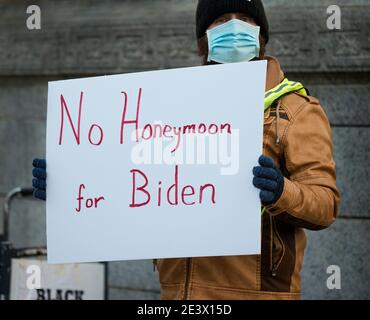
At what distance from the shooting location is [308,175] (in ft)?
8.73

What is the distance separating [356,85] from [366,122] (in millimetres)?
271

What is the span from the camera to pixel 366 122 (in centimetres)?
552

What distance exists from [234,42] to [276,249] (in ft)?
2.68

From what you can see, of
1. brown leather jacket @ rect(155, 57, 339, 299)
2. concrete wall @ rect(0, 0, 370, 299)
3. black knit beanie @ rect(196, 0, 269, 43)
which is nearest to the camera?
brown leather jacket @ rect(155, 57, 339, 299)

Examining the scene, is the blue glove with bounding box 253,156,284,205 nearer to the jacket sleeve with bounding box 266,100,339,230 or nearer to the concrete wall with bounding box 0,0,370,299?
the jacket sleeve with bounding box 266,100,339,230

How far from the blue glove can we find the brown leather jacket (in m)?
0.12

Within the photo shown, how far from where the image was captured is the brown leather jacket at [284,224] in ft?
8.74

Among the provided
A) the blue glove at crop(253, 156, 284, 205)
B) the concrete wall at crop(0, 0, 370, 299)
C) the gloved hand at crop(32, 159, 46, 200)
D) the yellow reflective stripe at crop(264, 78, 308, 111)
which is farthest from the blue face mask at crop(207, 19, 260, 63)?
the concrete wall at crop(0, 0, 370, 299)

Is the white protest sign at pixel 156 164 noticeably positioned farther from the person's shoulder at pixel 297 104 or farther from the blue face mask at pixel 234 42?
the blue face mask at pixel 234 42

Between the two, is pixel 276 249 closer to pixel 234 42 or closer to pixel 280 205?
pixel 280 205

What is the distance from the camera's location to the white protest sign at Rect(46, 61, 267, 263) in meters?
2.67

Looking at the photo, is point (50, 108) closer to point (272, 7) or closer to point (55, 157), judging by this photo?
point (55, 157)

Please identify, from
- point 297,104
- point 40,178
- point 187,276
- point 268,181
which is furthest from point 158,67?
point 268,181

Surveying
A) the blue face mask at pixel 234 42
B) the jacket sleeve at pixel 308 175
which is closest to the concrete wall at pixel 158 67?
the blue face mask at pixel 234 42
